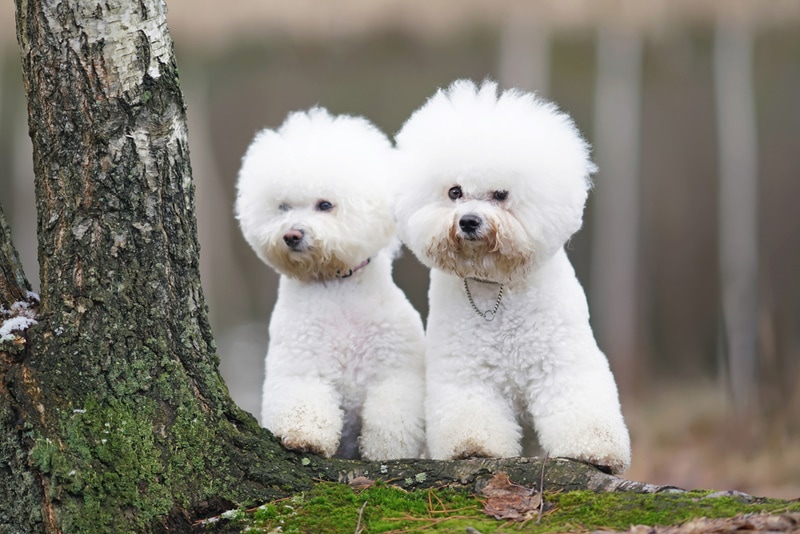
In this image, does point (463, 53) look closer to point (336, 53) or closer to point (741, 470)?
point (336, 53)

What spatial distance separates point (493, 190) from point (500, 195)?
35mm

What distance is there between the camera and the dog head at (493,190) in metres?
3.29

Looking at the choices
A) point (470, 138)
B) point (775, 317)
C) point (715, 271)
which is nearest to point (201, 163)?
point (715, 271)

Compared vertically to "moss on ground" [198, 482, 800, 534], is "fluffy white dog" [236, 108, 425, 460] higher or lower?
higher

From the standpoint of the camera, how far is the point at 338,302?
12.4ft

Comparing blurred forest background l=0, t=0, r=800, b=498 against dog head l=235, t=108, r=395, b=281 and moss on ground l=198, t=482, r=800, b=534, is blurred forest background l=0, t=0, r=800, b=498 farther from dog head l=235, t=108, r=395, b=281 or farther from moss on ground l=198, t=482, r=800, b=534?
moss on ground l=198, t=482, r=800, b=534

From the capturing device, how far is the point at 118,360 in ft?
9.78

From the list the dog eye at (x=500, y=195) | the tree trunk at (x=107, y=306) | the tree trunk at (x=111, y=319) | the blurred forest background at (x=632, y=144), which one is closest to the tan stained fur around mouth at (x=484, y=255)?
the dog eye at (x=500, y=195)

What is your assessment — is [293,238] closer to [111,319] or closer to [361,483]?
[111,319]

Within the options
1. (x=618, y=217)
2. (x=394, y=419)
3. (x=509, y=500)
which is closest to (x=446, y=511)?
(x=509, y=500)

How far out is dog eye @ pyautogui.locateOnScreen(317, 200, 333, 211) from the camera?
3851 millimetres

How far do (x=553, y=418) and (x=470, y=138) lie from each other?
105cm

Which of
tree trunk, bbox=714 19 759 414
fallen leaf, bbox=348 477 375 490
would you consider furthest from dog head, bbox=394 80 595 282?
tree trunk, bbox=714 19 759 414

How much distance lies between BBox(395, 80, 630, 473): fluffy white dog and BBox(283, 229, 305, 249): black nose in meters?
0.44
